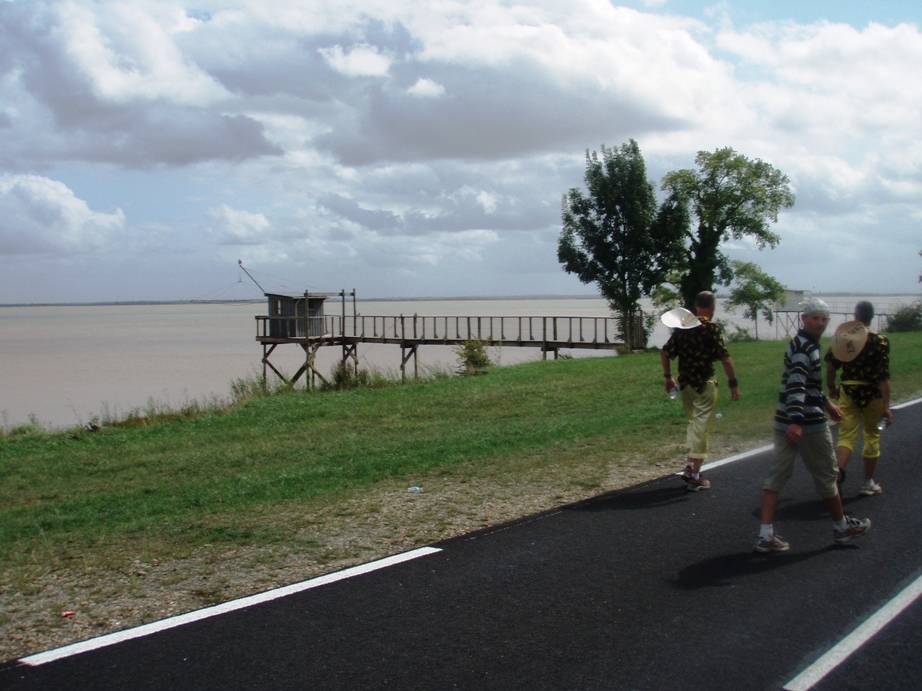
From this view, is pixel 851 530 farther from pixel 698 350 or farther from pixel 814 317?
pixel 698 350

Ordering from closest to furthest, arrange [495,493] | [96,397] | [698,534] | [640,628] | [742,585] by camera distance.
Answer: [640,628] → [742,585] → [698,534] → [495,493] → [96,397]

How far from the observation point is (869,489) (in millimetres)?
7570

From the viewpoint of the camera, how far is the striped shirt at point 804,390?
6.01 m

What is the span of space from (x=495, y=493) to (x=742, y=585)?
115 inches

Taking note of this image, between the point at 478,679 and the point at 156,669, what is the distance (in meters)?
1.57

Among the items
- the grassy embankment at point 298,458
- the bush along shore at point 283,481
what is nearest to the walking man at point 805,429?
the bush along shore at point 283,481

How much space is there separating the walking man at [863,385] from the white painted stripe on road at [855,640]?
8.05ft

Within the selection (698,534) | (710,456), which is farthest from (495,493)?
(710,456)

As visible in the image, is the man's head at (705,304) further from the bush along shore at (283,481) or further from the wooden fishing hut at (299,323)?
the wooden fishing hut at (299,323)

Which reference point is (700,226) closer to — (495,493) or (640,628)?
(495,493)

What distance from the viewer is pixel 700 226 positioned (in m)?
41.1

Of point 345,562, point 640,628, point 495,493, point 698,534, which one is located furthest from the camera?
point 495,493

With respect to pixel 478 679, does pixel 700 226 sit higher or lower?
higher

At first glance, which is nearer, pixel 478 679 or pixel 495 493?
pixel 478 679
